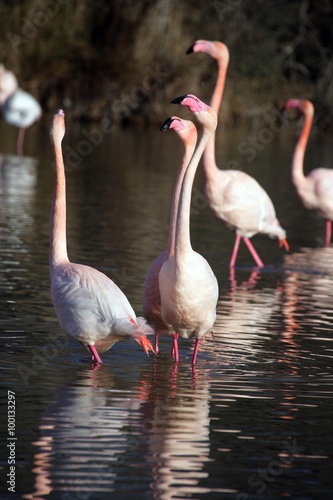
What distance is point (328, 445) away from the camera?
4.61 metres

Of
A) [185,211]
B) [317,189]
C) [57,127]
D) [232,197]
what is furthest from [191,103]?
[317,189]

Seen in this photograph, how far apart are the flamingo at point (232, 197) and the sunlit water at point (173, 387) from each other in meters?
0.37

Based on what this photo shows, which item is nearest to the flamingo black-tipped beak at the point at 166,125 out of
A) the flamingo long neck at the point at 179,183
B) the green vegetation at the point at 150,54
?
the flamingo long neck at the point at 179,183

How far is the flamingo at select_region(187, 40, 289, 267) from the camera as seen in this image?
9.43 metres

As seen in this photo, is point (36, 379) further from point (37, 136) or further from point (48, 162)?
point (37, 136)

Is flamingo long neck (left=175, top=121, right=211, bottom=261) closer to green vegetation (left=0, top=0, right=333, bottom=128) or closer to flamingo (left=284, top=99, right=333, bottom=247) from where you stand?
flamingo (left=284, top=99, right=333, bottom=247)

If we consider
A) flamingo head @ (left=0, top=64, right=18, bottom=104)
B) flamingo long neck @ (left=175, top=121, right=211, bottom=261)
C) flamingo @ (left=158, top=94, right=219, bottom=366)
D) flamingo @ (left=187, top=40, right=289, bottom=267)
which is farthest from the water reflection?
flamingo head @ (left=0, top=64, right=18, bottom=104)

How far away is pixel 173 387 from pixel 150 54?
2078cm

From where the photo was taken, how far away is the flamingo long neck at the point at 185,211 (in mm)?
5543

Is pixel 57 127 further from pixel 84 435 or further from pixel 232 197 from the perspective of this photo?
pixel 232 197

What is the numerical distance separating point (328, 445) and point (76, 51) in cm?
2181

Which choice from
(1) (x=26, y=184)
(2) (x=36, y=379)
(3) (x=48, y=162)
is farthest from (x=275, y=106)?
(2) (x=36, y=379)

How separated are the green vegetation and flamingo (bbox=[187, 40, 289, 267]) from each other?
50.4ft

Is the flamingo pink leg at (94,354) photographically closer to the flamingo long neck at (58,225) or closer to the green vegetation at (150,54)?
the flamingo long neck at (58,225)
